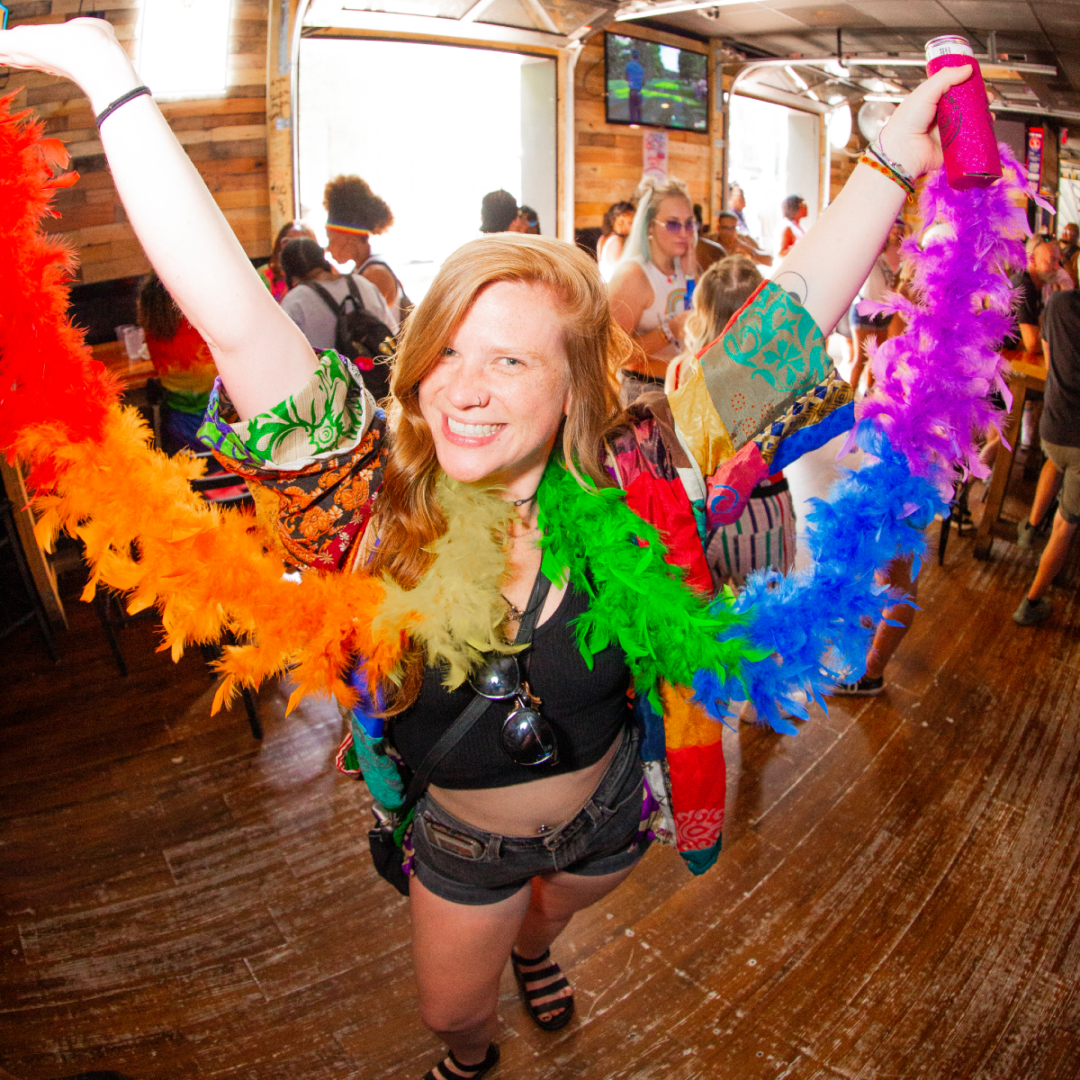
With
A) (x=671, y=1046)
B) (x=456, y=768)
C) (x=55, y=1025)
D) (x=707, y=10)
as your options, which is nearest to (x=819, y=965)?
(x=671, y=1046)

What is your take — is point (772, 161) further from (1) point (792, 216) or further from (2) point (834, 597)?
(2) point (834, 597)

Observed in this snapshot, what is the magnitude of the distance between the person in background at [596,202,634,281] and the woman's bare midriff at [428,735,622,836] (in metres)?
4.22

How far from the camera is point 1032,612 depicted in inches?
142

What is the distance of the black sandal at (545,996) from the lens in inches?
71.4

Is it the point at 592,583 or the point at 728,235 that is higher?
the point at 728,235

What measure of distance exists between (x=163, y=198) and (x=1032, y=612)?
3.87 metres

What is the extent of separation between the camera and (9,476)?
3.38 m

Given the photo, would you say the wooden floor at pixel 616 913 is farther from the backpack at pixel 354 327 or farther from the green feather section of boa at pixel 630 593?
the backpack at pixel 354 327

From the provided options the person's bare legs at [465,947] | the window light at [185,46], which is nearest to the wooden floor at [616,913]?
the person's bare legs at [465,947]

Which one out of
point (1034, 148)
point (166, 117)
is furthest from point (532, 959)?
point (1034, 148)

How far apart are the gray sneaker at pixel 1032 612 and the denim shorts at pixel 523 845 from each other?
116 inches

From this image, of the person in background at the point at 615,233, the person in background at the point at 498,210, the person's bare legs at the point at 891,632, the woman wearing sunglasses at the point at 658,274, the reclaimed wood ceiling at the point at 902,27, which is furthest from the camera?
the reclaimed wood ceiling at the point at 902,27

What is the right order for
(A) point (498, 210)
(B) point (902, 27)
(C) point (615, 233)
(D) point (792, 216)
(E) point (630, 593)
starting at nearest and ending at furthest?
1. (E) point (630, 593)
2. (A) point (498, 210)
3. (C) point (615, 233)
4. (B) point (902, 27)
5. (D) point (792, 216)

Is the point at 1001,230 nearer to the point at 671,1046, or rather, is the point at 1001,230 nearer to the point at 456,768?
the point at 456,768
